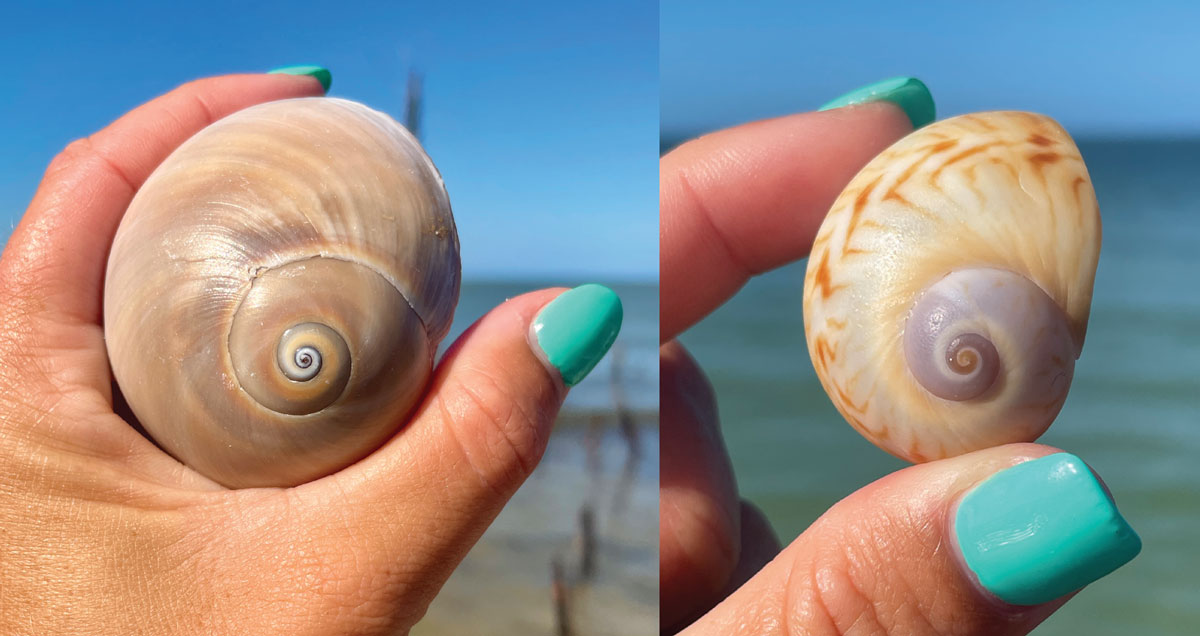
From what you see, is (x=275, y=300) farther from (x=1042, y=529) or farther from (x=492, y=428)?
(x=1042, y=529)

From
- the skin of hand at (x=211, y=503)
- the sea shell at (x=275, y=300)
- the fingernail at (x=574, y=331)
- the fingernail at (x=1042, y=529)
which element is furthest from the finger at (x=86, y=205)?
the fingernail at (x=1042, y=529)

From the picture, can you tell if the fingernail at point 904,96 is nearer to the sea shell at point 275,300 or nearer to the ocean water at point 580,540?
the sea shell at point 275,300

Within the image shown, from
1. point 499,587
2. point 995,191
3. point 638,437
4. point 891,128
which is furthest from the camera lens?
point 638,437

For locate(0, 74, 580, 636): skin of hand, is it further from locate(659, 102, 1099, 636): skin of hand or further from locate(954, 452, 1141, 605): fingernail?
locate(659, 102, 1099, 636): skin of hand

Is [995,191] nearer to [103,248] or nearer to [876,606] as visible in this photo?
[876,606]

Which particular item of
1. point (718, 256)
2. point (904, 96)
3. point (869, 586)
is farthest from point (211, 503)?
point (904, 96)

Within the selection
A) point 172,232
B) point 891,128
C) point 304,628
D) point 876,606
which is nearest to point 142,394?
point 172,232

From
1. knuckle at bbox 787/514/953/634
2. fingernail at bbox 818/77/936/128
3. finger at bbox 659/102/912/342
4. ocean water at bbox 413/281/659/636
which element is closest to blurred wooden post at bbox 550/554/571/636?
ocean water at bbox 413/281/659/636
